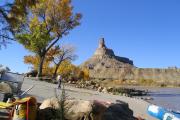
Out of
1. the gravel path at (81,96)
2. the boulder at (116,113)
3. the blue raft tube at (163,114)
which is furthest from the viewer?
the gravel path at (81,96)

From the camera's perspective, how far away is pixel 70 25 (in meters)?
57.2

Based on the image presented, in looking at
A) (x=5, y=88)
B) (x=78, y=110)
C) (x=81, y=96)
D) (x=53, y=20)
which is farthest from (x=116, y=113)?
(x=53, y=20)

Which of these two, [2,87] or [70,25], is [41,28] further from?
[2,87]

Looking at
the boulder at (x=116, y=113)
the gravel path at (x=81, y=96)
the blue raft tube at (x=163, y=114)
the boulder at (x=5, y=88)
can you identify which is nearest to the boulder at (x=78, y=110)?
the boulder at (x=116, y=113)

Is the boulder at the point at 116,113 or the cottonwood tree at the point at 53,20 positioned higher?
the cottonwood tree at the point at 53,20

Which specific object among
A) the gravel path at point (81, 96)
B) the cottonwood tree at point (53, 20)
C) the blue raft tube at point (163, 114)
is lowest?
the blue raft tube at point (163, 114)

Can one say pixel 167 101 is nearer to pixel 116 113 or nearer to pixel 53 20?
pixel 53 20

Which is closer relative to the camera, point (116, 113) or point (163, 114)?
point (116, 113)

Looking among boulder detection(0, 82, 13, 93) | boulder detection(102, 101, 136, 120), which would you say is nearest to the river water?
boulder detection(102, 101, 136, 120)

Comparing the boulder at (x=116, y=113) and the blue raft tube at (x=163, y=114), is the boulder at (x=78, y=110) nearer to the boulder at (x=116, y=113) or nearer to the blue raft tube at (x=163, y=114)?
the boulder at (x=116, y=113)

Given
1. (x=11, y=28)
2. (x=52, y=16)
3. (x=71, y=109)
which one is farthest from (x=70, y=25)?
(x=71, y=109)

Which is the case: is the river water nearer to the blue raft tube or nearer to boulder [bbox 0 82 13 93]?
the blue raft tube

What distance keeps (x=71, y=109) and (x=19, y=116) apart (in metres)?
2.18

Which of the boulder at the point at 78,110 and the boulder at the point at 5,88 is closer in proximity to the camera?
the boulder at the point at 78,110
